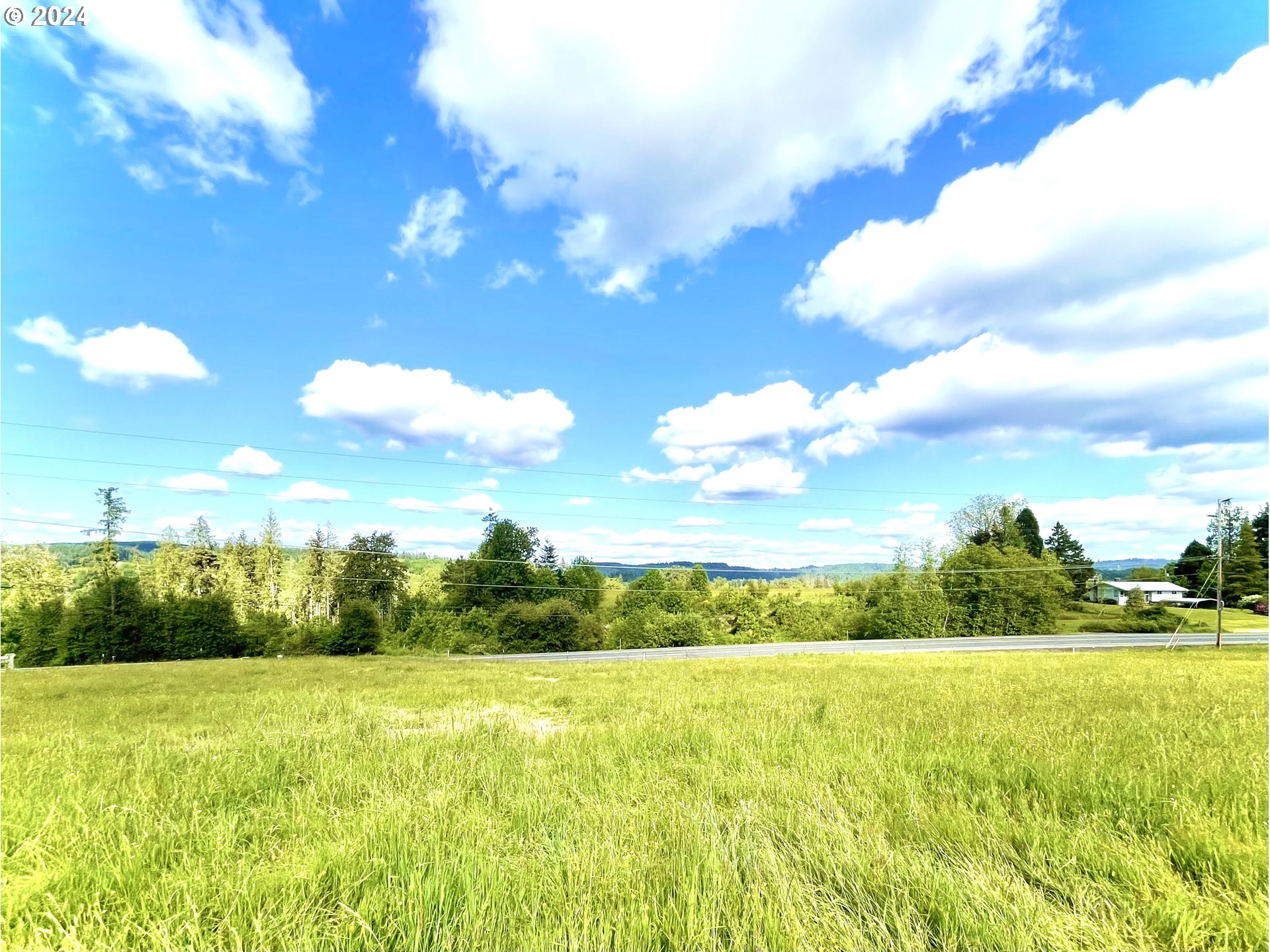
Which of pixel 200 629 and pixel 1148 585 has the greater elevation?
pixel 200 629

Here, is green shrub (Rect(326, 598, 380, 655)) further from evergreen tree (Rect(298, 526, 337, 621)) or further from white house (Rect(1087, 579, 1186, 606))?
white house (Rect(1087, 579, 1186, 606))

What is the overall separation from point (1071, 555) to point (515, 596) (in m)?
75.4

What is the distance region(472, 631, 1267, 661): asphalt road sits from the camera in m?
36.0

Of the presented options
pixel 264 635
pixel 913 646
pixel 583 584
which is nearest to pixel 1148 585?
pixel 913 646

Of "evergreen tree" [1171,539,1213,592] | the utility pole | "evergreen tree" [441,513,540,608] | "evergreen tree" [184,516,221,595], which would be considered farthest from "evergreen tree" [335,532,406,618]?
"evergreen tree" [1171,539,1213,592]

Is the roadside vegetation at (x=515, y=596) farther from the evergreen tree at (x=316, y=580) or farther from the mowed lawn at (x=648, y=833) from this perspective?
the mowed lawn at (x=648, y=833)

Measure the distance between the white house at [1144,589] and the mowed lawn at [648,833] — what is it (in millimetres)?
104359

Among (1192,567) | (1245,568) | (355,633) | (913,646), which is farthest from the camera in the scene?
(1192,567)

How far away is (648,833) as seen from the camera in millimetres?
3516

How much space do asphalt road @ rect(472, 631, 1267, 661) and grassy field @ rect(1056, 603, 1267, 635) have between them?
5.19m

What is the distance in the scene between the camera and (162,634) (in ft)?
118

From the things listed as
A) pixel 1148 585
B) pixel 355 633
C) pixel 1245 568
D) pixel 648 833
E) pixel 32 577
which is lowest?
pixel 1148 585

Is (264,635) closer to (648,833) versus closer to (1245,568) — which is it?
(648,833)

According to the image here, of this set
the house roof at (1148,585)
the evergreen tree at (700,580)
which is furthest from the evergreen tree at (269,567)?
the house roof at (1148,585)
